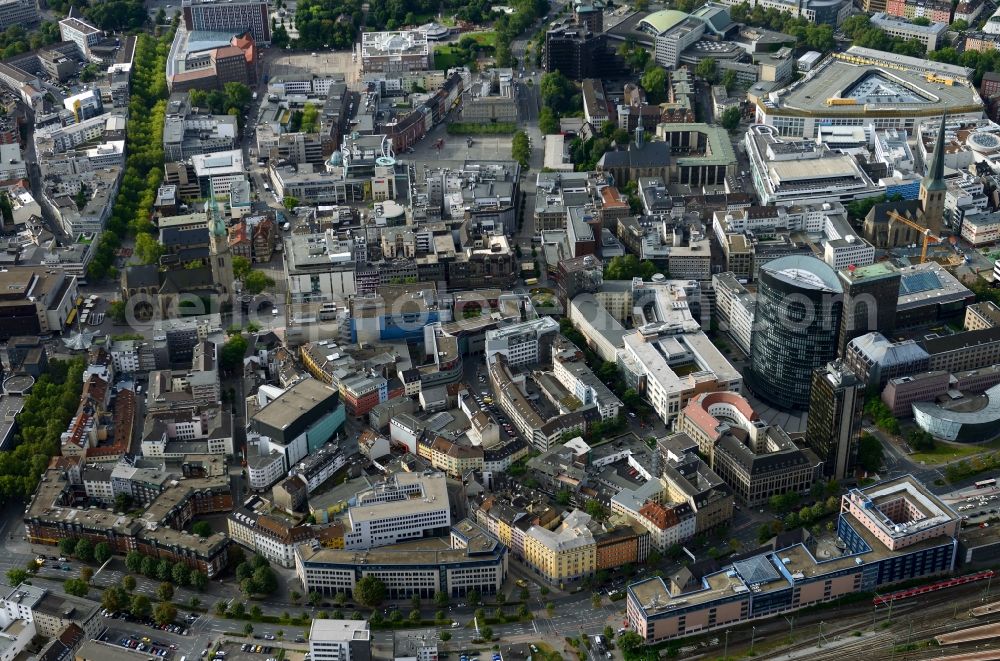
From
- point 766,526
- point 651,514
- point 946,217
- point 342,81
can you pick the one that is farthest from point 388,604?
point 342,81

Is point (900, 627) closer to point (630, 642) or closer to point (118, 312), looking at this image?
point (630, 642)

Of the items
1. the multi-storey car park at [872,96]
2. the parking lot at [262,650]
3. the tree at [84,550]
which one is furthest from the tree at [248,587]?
the multi-storey car park at [872,96]

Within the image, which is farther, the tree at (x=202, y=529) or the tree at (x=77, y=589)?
the tree at (x=202, y=529)

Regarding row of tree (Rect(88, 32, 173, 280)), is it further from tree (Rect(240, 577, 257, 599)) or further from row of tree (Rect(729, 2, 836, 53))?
row of tree (Rect(729, 2, 836, 53))

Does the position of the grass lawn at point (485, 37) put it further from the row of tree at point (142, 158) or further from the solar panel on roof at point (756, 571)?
the solar panel on roof at point (756, 571)

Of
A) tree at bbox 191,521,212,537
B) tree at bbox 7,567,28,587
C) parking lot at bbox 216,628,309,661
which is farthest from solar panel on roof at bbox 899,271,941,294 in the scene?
tree at bbox 7,567,28,587
